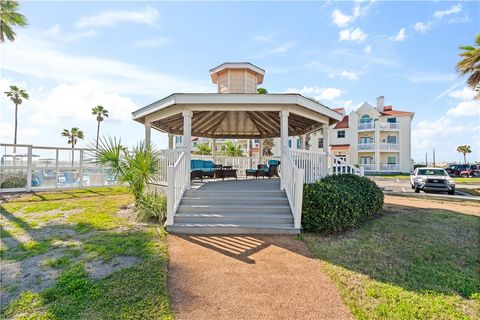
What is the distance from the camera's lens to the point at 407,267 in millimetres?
4078

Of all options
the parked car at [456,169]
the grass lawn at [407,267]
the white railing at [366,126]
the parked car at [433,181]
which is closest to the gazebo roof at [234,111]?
the grass lawn at [407,267]

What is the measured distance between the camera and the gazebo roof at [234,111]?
23.0ft

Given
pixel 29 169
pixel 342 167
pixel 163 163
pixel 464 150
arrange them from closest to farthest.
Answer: pixel 163 163, pixel 342 167, pixel 29 169, pixel 464 150

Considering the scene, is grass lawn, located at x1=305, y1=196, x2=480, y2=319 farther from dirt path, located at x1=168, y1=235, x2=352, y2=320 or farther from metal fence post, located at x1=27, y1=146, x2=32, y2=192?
metal fence post, located at x1=27, y1=146, x2=32, y2=192

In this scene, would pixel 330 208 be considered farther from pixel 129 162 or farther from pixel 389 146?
pixel 389 146

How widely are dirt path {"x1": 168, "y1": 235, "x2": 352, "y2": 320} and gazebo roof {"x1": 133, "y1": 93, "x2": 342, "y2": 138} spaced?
12.9 ft

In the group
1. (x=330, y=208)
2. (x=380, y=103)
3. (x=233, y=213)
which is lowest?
(x=233, y=213)

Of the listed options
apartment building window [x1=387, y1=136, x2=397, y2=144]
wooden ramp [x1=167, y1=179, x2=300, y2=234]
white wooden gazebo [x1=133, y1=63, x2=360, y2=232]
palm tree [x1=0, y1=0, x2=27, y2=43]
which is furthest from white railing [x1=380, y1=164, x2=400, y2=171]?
palm tree [x1=0, y1=0, x2=27, y2=43]

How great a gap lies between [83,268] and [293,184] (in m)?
4.59

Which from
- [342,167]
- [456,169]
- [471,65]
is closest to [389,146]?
[456,169]

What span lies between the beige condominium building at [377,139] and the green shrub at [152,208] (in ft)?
88.6

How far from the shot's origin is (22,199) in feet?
32.4

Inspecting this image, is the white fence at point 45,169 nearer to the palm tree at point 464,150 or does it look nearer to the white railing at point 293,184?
the white railing at point 293,184

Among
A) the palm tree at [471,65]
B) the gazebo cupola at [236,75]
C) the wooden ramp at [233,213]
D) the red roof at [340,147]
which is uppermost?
the palm tree at [471,65]
